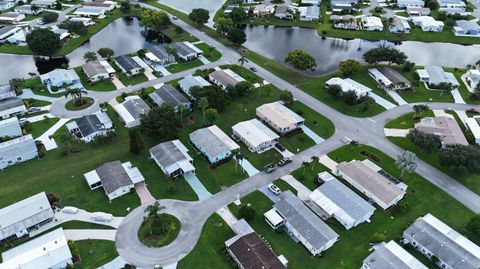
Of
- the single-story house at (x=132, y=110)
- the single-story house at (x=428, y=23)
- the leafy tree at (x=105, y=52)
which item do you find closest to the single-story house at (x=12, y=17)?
the leafy tree at (x=105, y=52)

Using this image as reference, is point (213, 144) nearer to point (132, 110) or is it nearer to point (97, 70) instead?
point (132, 110)

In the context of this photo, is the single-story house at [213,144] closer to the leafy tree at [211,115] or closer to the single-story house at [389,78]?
the leafy tree at [211,115]

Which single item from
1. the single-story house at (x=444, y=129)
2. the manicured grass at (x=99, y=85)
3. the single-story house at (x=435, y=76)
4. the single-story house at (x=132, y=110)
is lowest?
the manicured grass at (x=99, y=85)

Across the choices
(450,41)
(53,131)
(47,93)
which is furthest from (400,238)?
(450,41)

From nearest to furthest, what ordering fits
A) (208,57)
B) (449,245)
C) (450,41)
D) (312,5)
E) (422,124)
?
1. (449,245)
2. (422,124)
3. (208,57)
4. (450,41)
5. (312,5)

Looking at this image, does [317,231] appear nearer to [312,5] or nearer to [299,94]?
[299,94]

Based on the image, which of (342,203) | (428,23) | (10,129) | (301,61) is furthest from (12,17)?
(428,23)
